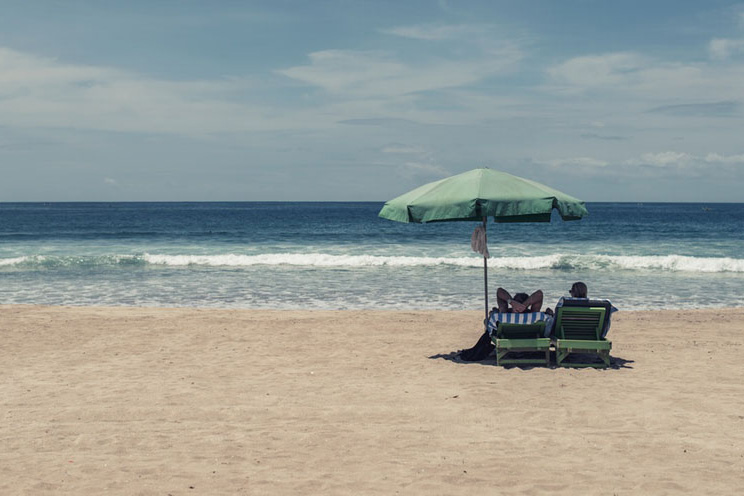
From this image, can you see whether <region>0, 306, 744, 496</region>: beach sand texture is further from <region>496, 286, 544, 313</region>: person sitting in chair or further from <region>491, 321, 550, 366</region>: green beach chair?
<region>496, 286, 544, 313</region>: person sitting in chair

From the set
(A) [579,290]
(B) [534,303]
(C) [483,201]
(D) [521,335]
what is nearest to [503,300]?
(B) [534,303]

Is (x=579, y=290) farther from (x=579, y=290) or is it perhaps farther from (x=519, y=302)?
(x=519, y=302)

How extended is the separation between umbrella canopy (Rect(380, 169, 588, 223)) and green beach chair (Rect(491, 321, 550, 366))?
147cm

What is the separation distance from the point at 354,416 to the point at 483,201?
2865mm

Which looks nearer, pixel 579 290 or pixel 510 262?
pixel 579 290

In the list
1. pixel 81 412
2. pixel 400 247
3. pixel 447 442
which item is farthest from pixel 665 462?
pixel 400 247

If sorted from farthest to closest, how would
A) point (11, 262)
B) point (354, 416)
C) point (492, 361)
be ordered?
point (11, 262), point (492, 361), point (354, 416)

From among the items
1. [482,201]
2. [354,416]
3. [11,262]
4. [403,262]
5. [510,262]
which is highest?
[482,201]

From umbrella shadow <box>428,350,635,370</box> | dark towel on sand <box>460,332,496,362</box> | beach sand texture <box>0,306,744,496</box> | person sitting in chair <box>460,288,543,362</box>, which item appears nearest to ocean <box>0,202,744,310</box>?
beach sand texture <box>0,306,744,496</box>

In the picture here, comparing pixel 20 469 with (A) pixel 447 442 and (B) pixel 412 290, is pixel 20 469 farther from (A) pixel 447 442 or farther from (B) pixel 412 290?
(B) pixel 412 290

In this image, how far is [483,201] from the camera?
24.4 ft

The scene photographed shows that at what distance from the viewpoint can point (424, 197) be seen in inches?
309

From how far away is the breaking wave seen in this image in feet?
82.8

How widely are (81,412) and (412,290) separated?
1220cm
